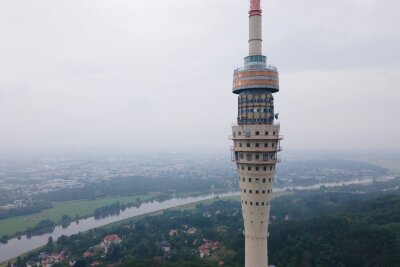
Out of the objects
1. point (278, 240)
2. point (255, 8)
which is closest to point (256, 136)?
point (255, 8)

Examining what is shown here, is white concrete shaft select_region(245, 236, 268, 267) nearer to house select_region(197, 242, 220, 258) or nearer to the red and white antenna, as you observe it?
the red and white antenna

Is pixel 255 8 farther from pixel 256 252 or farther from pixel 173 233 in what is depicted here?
pixel 173 233

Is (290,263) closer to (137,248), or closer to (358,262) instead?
(358,262)

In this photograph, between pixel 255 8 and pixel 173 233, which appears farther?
pixel 173 233

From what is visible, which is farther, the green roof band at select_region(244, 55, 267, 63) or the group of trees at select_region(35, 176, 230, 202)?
the group of trees at select_region(35, 176, 230, 202)

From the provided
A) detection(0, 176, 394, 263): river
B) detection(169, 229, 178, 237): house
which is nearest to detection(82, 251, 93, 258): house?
detection(0, 176, 394, 263): river

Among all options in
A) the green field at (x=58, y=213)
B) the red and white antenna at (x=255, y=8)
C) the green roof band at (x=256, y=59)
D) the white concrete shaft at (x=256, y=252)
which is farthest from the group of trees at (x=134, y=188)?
the red and white antenna at (x=255, y=8)
